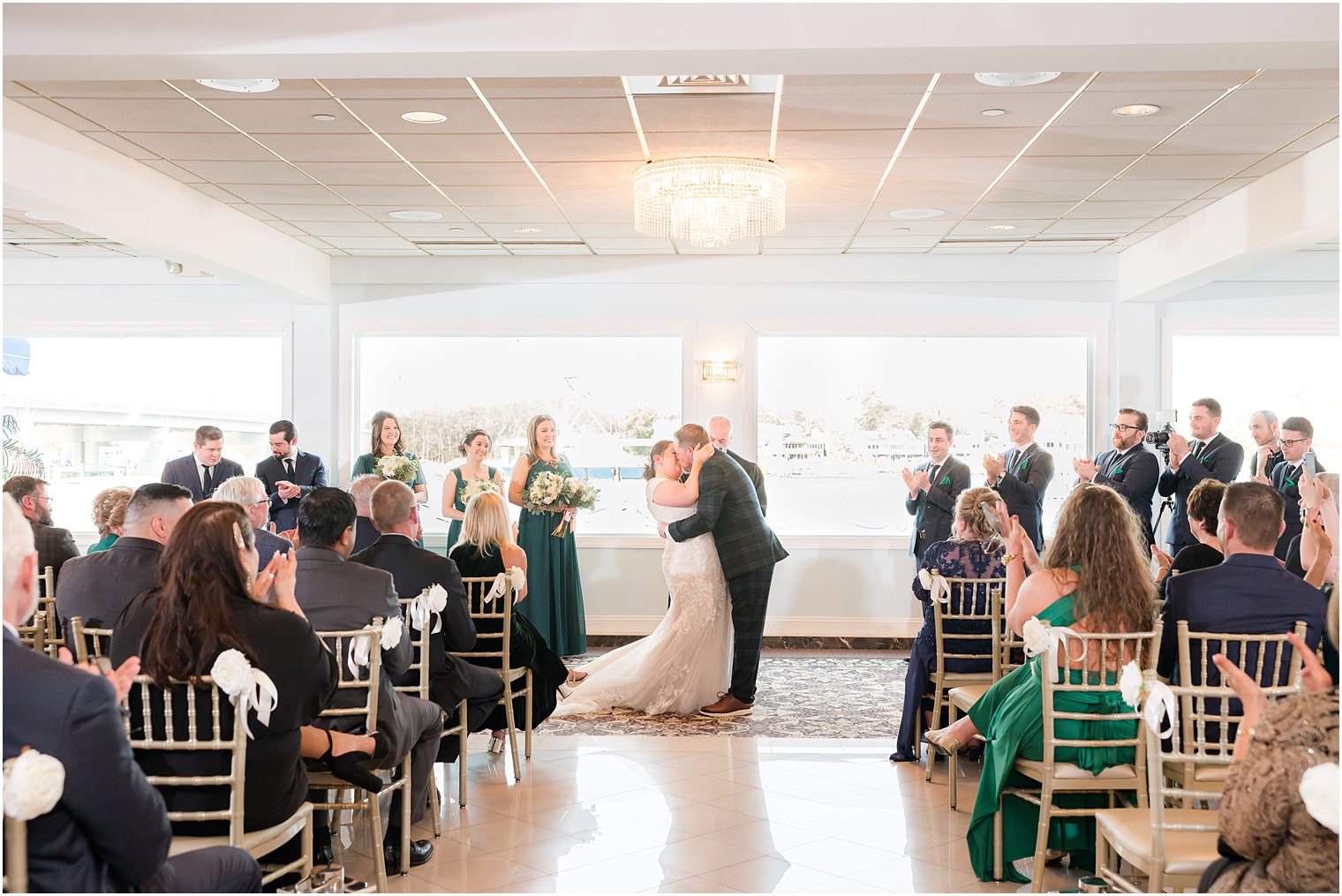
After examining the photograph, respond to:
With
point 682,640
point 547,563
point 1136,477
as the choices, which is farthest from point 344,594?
point 1136,477

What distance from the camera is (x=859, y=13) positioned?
3.94 metres

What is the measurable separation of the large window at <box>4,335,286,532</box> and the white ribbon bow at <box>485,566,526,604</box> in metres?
5.41

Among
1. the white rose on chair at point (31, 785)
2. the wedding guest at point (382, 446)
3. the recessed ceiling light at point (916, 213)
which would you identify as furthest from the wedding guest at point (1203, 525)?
the wedding guest at point (382, 446)

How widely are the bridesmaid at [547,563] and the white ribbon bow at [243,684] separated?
17.5 ft

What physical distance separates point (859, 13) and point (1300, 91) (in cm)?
235

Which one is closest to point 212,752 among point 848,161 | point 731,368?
point 848,161

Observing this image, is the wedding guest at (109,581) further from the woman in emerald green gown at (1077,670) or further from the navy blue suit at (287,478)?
the navy blue suit at (287,478)

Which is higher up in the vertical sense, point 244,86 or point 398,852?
point 244,86

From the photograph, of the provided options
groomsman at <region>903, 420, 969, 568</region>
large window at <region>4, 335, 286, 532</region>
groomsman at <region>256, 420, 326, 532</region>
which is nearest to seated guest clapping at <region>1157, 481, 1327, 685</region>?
groomsman at <region>903, 420, 969, 568</region>

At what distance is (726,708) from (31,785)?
5.16 metres

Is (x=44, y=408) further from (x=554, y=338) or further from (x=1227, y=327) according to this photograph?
(x=1227, y=327)

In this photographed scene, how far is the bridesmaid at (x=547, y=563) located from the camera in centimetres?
846

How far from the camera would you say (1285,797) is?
2.22 m

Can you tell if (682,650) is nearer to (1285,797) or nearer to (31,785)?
(1285,797)
